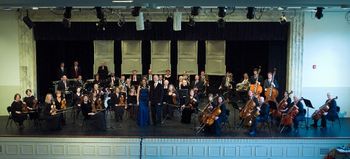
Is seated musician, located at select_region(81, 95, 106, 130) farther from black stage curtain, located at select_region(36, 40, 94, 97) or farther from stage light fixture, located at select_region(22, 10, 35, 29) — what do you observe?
black stage curtain, located at select_region(36, 40, 94, 97)

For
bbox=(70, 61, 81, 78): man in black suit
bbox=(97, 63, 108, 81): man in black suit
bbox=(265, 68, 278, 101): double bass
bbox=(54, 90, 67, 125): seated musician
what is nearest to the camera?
bbox=(54, 90, 67, 125): seated musician

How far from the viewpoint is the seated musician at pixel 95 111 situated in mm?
14242

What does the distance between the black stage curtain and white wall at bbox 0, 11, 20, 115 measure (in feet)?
4.04

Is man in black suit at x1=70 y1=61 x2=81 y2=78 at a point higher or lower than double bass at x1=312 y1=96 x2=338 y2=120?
higher

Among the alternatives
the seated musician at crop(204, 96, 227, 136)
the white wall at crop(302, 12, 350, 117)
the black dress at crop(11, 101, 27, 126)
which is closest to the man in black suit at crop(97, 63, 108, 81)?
the black dress at crop(11, 101, 27, 126)

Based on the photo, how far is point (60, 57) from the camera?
19.4 m

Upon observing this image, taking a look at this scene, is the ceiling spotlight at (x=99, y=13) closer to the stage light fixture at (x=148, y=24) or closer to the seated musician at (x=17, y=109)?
the stage light fixture at (x=148, y=24)

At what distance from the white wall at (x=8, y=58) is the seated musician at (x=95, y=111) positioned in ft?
15.0

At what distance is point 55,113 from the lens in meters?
14.2

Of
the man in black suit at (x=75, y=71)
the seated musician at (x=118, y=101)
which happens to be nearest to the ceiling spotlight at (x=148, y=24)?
the seated musician at (x=118, y=101)

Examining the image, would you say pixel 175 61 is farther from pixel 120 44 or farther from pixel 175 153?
pixel 175 153

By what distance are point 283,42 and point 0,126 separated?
35.6 ft

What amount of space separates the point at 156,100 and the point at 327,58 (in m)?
6.89

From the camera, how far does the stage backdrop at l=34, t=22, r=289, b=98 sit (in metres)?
17.6
